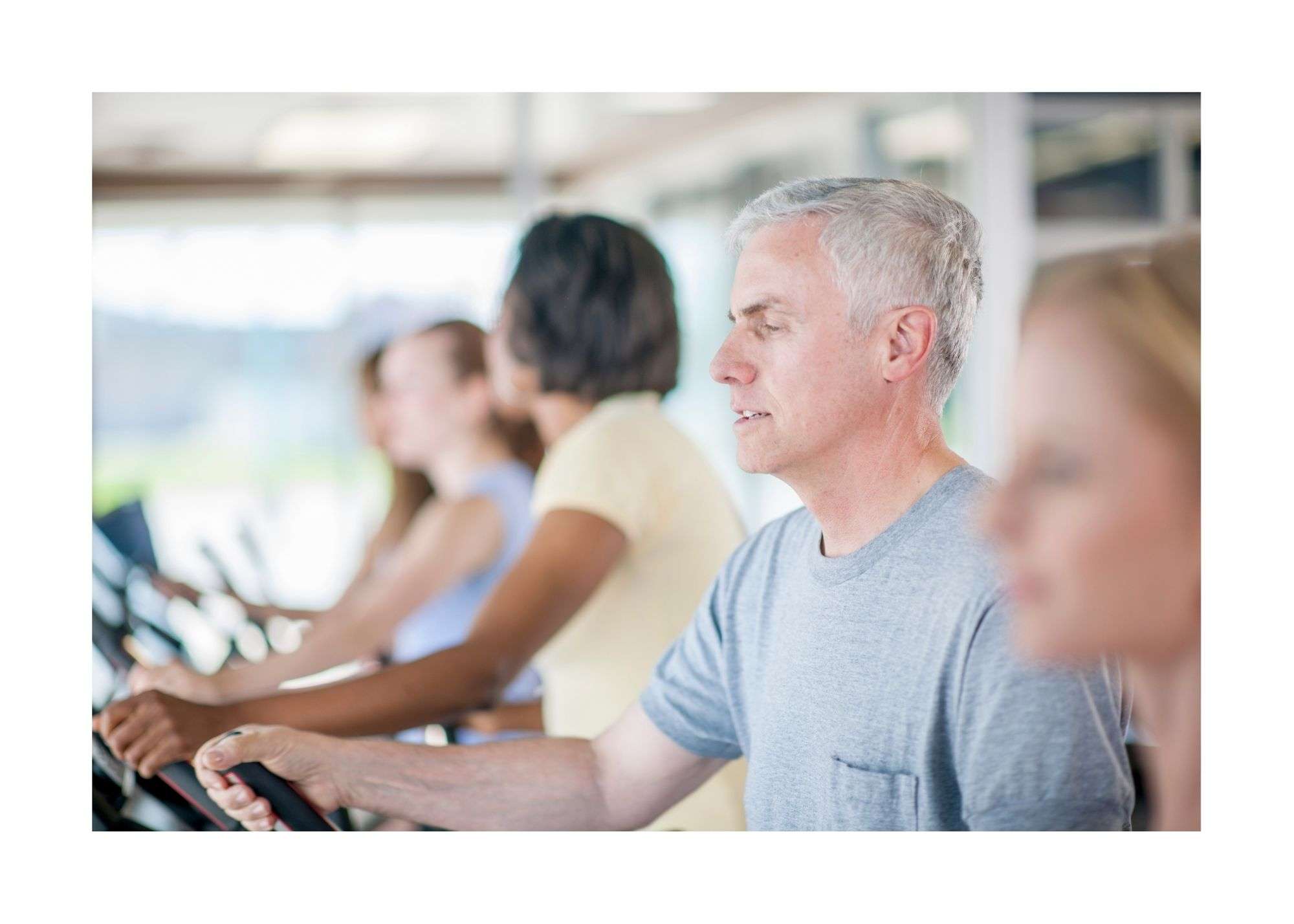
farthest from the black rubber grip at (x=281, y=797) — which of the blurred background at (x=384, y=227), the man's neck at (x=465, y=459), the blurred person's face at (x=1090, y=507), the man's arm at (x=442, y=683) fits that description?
the blurred background at (x=384, y=227)

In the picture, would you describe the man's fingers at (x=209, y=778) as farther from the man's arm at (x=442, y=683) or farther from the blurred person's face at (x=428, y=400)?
the blurred person's face at (x=428, y=400)

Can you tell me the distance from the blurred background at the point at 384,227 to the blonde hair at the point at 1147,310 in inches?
134

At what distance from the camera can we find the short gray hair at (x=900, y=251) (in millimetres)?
1509

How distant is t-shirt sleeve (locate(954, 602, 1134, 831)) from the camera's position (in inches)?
49.9

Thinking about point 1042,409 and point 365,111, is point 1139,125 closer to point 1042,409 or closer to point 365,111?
point 365,111

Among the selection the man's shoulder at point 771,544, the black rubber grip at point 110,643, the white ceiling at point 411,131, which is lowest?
the black rubber grip at point 110,643

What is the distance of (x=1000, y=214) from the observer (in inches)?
198

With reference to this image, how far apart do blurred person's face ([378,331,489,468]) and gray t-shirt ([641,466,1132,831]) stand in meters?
1.42

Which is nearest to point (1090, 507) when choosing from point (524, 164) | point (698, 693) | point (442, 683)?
point (698, 693)

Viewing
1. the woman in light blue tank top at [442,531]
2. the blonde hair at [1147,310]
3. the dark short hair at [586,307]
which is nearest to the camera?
the blonde hair at [1147,310]
